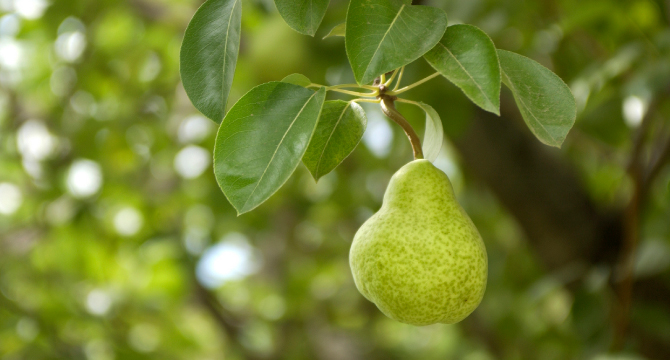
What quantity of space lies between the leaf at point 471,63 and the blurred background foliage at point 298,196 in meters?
0.70

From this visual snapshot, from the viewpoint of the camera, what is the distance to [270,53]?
5.22 feet

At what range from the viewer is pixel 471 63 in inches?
22.0

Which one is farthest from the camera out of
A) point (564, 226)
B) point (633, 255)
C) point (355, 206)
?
point (355, 206)

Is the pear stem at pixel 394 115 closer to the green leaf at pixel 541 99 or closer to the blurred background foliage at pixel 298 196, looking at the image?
the green leaf at pixel 541 99

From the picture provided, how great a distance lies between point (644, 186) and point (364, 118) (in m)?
1.17

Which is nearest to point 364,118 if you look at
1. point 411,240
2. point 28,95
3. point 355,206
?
point 411,240

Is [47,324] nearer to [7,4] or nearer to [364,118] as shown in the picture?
[7,4]

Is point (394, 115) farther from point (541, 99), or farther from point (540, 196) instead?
point (540, 196)

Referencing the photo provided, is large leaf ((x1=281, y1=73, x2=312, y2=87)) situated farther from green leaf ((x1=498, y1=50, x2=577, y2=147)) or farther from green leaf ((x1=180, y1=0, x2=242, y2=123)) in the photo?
green leaf ((x1=498, y1=50, x2=577, y2=147))

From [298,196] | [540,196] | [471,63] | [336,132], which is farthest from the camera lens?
[298,196]

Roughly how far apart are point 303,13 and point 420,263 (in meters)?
0.28

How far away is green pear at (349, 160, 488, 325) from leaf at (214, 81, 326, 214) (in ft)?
0.48

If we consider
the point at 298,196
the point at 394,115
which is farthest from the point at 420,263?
the point at 298,196

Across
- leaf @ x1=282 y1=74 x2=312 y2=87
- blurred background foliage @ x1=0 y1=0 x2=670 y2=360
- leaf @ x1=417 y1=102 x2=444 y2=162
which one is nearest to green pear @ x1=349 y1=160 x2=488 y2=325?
leaf @ x1=417 y1=102 x2=444 y2=162
